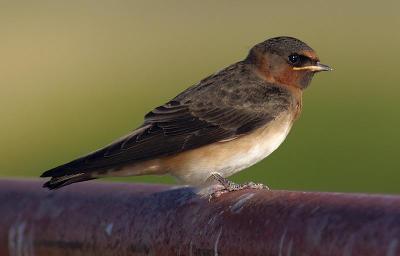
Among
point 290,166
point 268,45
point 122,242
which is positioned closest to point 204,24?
point 290,166

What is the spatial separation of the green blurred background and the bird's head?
11043mm

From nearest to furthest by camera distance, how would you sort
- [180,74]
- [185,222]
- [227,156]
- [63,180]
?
[185,222], [63,180], [227,156], [180,74]

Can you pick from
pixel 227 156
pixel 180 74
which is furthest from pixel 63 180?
pixel 180 74

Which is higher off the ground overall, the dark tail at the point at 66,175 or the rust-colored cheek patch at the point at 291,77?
the rust-colored cheek patch at the point at 291,77

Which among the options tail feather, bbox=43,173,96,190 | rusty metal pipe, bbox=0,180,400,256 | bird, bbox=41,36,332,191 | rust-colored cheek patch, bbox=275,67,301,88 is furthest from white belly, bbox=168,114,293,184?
rusty metal pipe, bbox=0,180,400,256

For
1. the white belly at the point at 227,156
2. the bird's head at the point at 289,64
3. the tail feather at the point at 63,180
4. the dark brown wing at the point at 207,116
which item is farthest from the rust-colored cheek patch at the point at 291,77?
the tail feather at the point at 63,180

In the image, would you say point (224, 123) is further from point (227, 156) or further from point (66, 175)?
point (66, 175)

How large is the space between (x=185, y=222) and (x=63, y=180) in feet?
4.57

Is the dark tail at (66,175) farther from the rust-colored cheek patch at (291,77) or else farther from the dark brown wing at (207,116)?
the rust-colored cheek patch at (291,77)

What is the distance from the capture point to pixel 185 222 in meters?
3.98

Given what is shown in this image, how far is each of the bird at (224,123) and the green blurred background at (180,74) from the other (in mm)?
11083

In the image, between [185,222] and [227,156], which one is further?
[227,156]

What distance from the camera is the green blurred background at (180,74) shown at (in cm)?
2405

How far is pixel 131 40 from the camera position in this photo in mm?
37531
